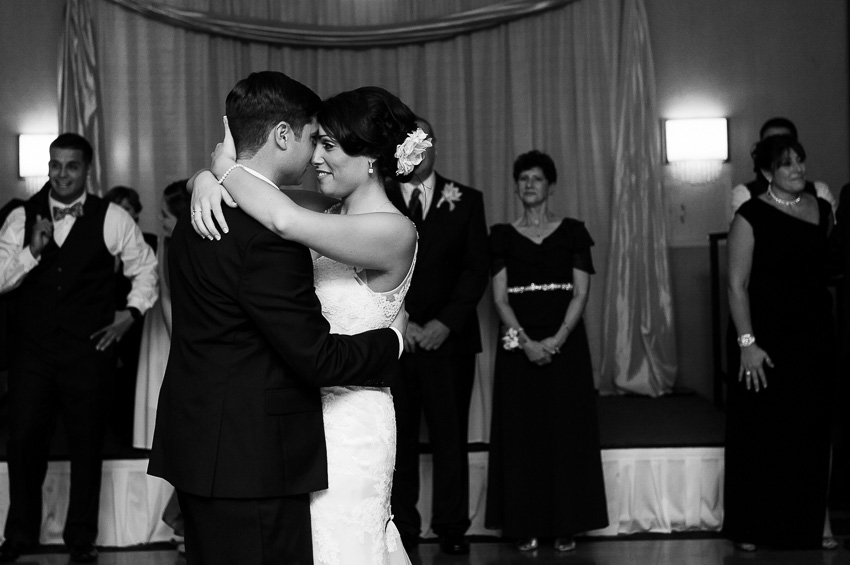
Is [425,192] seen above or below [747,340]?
above

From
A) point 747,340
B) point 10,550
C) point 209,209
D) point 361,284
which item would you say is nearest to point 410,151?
point 361,284

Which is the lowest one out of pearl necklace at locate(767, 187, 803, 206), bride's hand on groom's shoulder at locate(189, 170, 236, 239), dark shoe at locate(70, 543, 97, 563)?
dark shoe at locate(70, 543, 97, 563)

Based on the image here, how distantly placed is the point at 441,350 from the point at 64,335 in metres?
1.66

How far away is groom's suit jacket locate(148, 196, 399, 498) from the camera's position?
A: 2145 mm

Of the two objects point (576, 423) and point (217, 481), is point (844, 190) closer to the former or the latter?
point (576, 423)

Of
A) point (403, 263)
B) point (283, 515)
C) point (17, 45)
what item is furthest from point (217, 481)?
point (17, 45)

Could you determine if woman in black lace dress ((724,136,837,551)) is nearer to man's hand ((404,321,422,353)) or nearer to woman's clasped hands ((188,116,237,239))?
man's hand ((404,321,422,353))

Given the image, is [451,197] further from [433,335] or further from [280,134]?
[280,134]

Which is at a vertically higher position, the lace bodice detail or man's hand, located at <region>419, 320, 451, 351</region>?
the lace bodice detail

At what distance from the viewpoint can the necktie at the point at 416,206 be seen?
475 centimetres

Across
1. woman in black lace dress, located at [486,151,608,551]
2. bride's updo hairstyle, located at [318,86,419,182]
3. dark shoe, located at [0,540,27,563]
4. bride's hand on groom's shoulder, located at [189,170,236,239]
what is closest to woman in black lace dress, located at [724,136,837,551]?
woman in black lace dress, located at [486,151,608,551]

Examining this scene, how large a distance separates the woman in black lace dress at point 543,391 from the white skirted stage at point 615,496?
356 mm

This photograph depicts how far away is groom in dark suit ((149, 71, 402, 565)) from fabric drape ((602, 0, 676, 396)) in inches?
205

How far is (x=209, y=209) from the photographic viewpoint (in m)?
2.18
